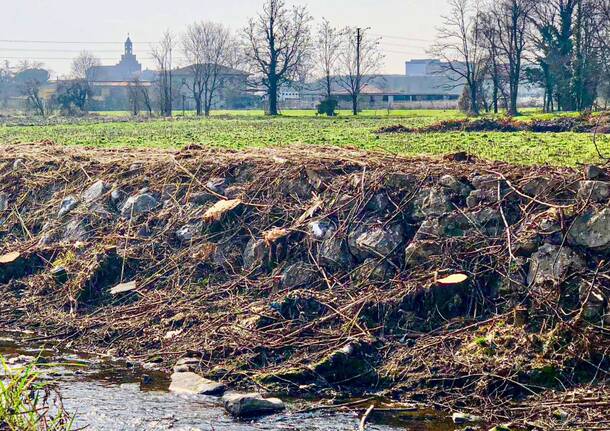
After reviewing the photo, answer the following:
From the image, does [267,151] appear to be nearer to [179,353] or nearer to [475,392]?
[179,353]

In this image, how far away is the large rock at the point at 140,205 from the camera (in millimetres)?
15398

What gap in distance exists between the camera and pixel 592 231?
10.7 metres

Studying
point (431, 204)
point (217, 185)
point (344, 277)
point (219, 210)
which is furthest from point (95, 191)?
point (431, 204)

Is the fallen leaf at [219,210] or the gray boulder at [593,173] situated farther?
the fallen leaf at [219,210]

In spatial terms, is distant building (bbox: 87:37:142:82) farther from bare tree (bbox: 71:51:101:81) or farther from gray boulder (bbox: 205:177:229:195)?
gray boulder (bbox: 205:177:229:195)

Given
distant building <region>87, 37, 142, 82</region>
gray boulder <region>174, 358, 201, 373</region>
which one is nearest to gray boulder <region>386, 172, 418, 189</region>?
gray boulder <region>174, 358, 201, 373</region>

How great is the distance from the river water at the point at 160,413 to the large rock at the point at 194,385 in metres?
0.12

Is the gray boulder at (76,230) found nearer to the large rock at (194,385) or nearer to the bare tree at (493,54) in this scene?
the large rock at (194,385)

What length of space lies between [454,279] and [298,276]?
7.84 ft

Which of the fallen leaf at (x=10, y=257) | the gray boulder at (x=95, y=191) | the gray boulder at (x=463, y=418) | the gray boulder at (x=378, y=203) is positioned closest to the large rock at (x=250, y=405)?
the gray boulder at (x=463, y=418)

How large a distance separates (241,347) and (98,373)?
1773 millimetres

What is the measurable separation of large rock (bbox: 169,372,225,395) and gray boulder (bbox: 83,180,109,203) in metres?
6.77

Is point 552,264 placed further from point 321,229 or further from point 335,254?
point 321,229

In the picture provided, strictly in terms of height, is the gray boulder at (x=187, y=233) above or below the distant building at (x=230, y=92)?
below
